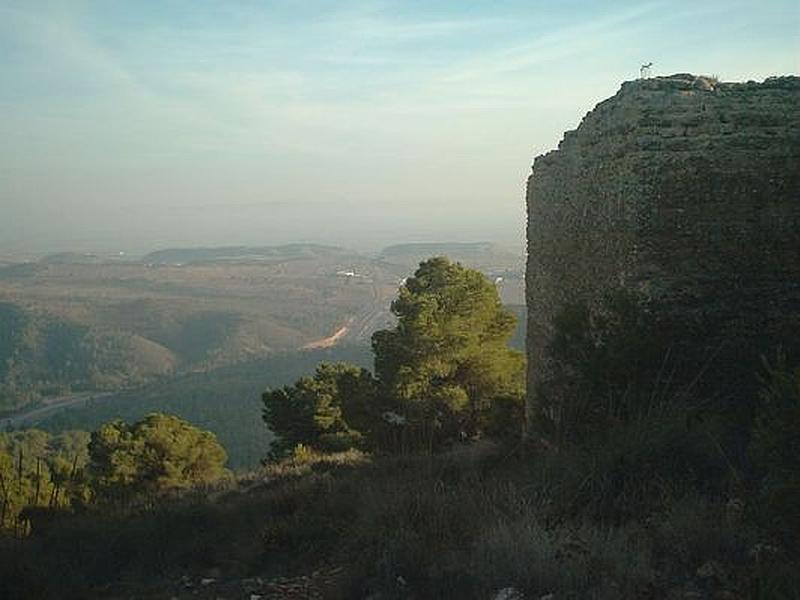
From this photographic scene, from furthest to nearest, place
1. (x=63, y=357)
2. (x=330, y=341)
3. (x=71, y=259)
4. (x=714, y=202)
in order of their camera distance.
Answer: (x=71, y=259) < (x=63, y=357) < (x=330, y=341) < (x=714, y=202)

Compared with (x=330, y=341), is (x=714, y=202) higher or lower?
higher

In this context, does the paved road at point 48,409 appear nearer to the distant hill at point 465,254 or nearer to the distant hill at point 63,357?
the distant hill at point 63,357

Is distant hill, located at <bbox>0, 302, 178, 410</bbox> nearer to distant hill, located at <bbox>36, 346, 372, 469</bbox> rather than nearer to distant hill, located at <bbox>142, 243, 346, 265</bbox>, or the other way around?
distant hill, located at <bbox>36, 346, 372, 469</bbox>

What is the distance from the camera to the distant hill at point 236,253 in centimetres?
15438

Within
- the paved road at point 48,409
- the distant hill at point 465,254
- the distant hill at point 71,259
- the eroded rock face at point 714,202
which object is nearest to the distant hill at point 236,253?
the distant hill at point 71,259

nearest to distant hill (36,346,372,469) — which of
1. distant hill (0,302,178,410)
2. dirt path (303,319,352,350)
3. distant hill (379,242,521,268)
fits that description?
dirt path (303,319,352,350)

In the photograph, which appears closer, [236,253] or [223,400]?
[223,400]

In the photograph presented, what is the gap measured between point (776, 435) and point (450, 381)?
41.6ft

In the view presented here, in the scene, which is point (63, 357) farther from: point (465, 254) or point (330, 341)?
point (465, 254)

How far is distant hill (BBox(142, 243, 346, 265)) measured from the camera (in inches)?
6078

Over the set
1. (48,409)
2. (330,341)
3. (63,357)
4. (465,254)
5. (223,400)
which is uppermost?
(465,254)

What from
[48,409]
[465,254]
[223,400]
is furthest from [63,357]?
[465,254]

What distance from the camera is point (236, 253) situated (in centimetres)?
16675

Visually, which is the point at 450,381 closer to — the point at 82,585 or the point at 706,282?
the point at 706,282
